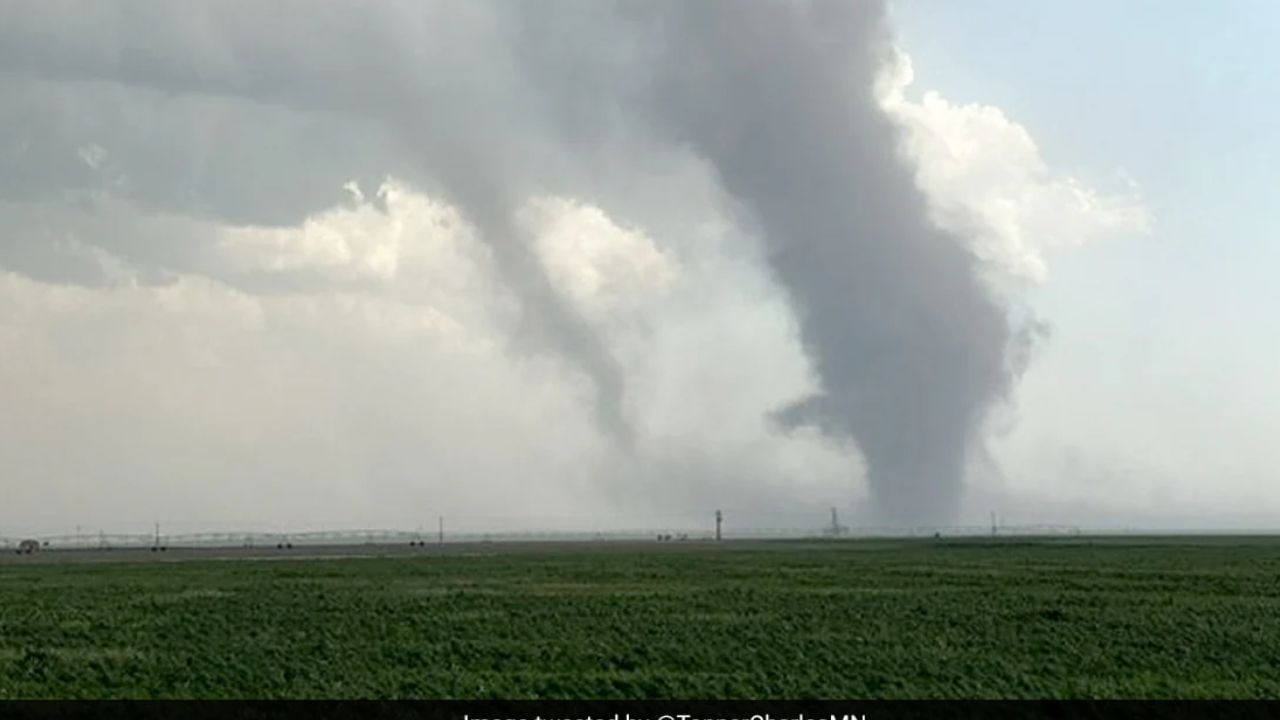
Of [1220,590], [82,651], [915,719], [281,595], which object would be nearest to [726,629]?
[915,719]

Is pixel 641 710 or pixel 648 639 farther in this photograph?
pixel 648 639

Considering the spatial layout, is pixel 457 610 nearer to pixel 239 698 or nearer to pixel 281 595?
pixel 281 595

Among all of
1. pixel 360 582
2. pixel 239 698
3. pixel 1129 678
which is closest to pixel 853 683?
pixel 1129 678

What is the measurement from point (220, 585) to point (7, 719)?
5278 centimetres

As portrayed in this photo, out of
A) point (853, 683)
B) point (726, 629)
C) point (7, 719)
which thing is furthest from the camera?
point (726, 629)

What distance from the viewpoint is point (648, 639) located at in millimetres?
45438

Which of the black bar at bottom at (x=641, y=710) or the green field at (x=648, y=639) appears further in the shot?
the green field at (x=648, y=639)

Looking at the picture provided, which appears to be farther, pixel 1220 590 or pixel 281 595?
pixel 1220 590

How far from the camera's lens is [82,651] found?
4384 centimetres

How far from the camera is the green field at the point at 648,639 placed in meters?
36.2

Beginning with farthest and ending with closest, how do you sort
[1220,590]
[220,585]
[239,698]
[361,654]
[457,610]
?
[220,585]
[1220,590]
[457,610]
[361,654]
[239,698]

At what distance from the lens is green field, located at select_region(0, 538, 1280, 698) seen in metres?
36.2

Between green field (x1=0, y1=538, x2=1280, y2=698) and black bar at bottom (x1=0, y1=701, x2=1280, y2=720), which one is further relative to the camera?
green field (x1=0, y1=538, x2=1280, y2=698)

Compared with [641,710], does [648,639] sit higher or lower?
higher
